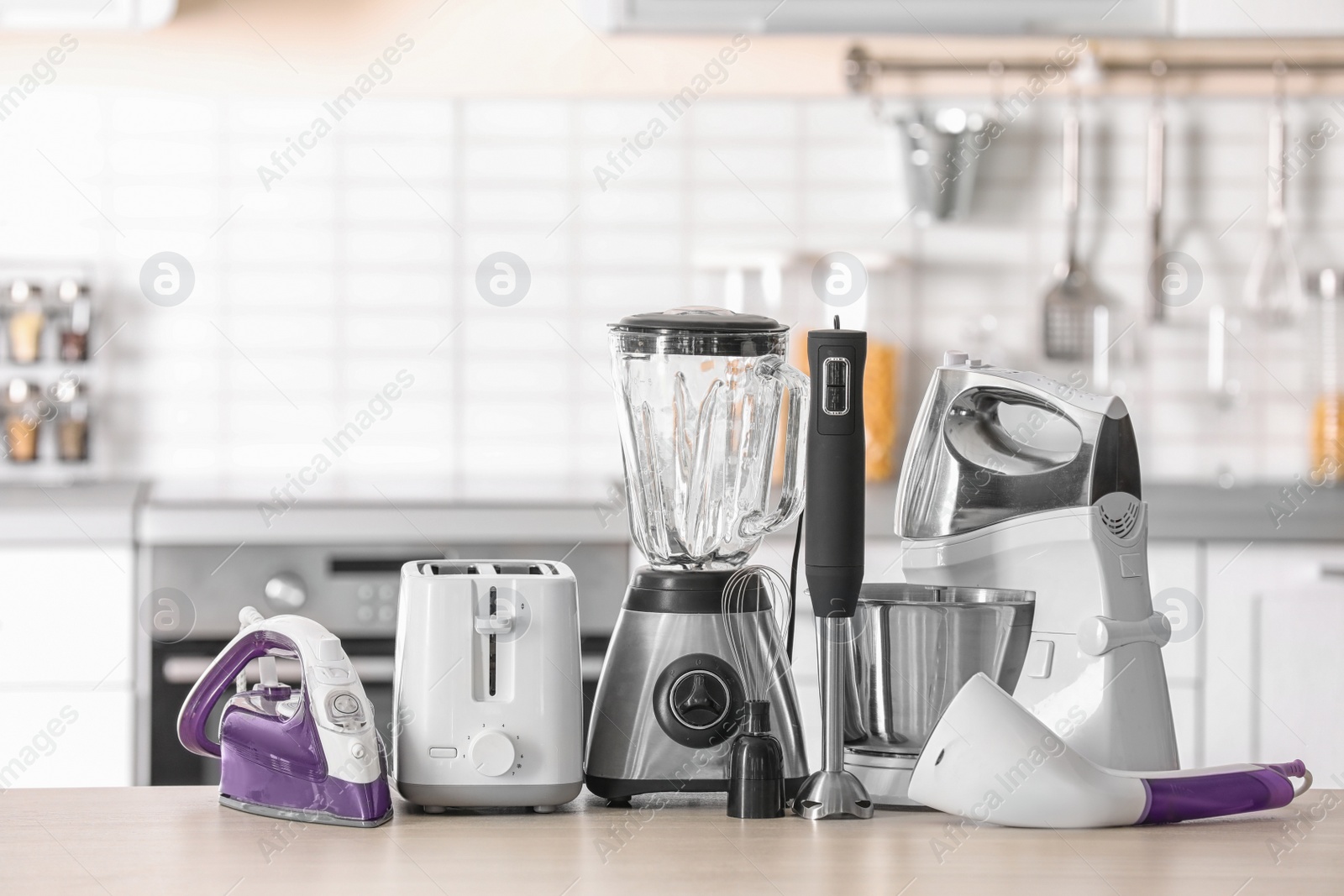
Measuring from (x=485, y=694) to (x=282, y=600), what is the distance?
3.82 feet

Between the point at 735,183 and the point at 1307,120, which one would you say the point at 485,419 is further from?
the point at 1307,120

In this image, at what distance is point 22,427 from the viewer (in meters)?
2.41

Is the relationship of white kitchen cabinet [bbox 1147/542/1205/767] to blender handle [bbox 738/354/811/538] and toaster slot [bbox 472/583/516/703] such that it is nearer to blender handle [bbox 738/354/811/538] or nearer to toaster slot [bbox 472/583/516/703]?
blender handle [bbox 738/354/811/538]

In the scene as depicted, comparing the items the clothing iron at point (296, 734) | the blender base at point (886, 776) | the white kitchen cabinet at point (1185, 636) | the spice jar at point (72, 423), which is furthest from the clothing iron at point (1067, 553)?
the spice jar at point (72, 423)

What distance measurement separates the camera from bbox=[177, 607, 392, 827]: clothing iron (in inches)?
34.6

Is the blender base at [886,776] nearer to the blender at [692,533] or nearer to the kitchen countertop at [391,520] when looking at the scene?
the blender at [692,533]

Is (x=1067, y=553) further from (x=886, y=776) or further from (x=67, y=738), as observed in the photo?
(x=67, y=738)

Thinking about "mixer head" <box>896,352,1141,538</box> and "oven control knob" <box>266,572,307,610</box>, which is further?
"oven control knob" <box>266,572,307,610</box>

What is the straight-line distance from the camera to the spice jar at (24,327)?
2.39 meters

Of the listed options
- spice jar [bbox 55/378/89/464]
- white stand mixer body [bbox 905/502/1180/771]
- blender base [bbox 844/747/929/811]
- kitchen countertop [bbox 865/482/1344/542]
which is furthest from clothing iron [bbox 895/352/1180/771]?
spice jar [bbox 55/378/89/464]

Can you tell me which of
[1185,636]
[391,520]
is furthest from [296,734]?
[1185,636]

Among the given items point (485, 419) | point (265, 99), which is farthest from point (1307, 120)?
point (265, 99)

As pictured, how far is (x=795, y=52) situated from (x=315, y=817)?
1.98 meters

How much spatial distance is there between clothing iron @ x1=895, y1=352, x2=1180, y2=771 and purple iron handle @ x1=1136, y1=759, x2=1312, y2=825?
0.05m
